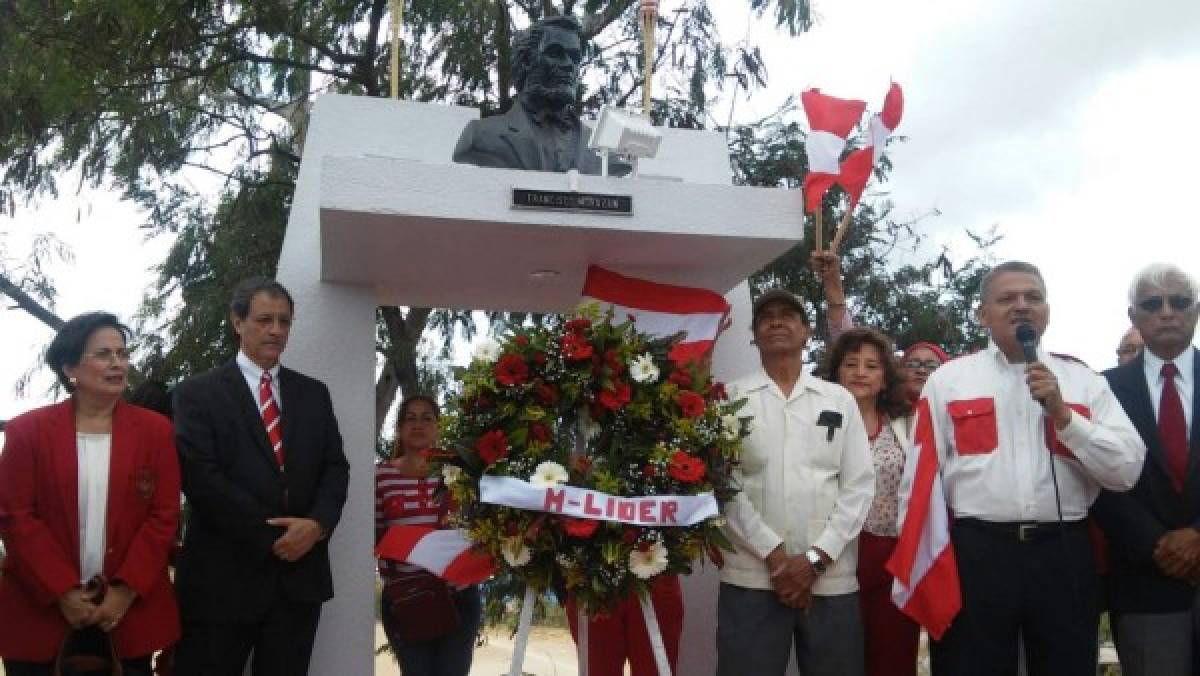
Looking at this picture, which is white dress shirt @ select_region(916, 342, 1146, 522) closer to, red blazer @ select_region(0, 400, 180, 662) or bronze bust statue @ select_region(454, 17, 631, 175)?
bronze bust statue @ select_region(454, 17, 631, 175)

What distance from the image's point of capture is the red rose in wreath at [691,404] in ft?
→ 12.9

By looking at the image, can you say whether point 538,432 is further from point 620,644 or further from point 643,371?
point 620,644

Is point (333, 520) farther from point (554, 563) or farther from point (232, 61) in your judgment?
point (232, 61)

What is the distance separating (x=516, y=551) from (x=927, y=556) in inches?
57.5

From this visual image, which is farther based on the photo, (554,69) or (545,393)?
(554,69)

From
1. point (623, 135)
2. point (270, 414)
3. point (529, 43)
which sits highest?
point (529, 43)

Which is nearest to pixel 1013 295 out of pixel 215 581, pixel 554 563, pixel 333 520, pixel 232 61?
pixel 554 563

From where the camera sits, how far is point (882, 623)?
4.28m

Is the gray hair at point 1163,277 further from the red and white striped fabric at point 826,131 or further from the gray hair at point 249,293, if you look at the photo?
the gray hair at point 249,293

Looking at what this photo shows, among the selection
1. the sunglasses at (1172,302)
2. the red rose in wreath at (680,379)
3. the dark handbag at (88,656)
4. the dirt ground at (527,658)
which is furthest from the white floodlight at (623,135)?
the dirt ground at (527,658)

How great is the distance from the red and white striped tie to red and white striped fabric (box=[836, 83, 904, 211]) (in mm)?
2726

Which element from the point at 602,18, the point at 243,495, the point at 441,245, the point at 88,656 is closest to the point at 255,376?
the point at 243,495

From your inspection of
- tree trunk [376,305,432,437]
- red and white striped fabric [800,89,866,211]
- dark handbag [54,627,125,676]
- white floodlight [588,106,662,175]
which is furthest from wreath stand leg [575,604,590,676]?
tree trunk [376,305,432,437]

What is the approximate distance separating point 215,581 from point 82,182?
618 centimetres
